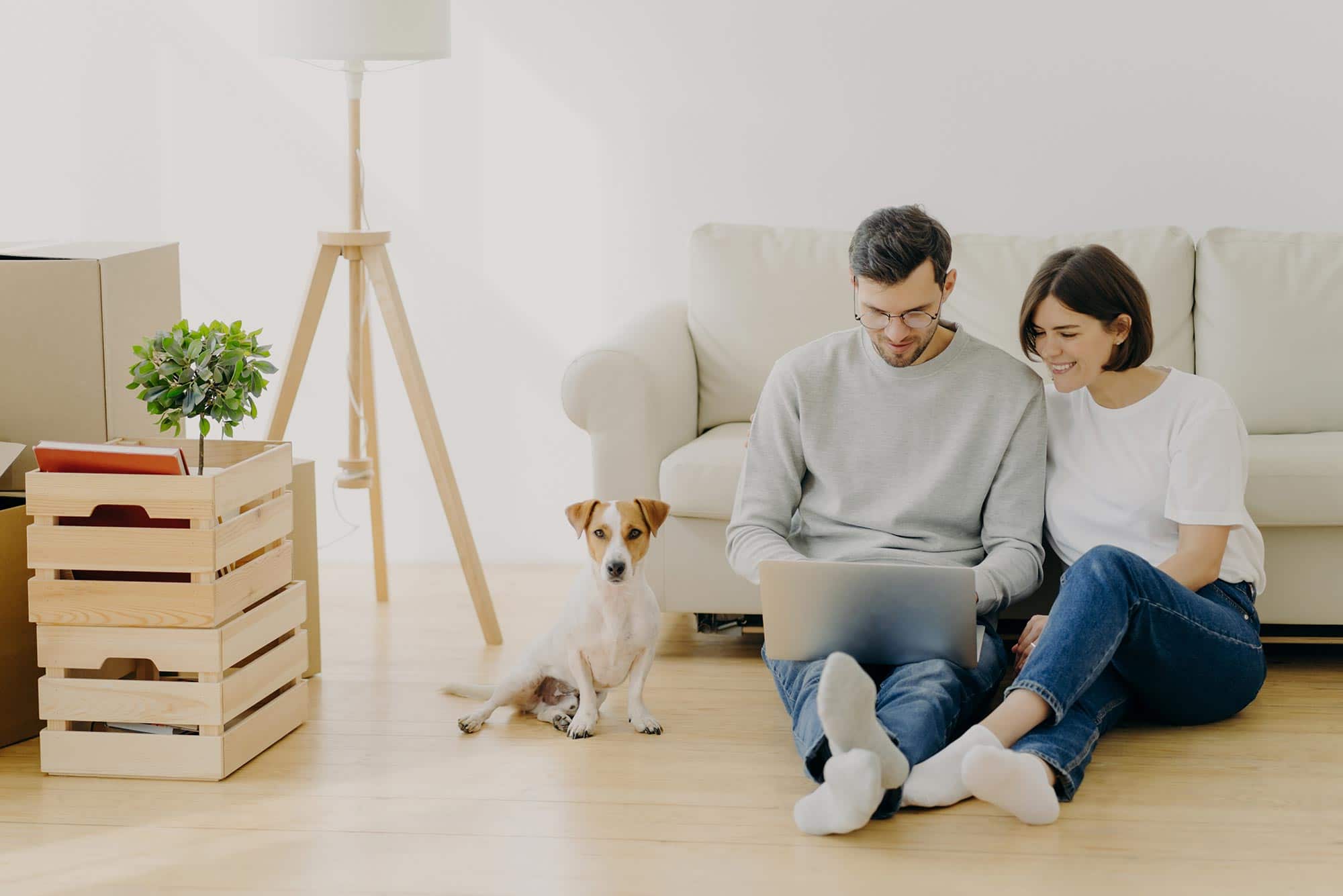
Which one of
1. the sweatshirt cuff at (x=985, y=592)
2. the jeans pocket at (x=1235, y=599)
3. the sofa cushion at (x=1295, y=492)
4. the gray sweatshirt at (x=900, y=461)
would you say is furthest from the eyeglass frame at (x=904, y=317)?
the sofa cushion at (x=1295, y=492)

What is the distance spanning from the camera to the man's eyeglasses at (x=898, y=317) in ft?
6.81

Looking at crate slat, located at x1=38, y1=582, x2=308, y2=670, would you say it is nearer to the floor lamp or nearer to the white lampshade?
the floor lamp

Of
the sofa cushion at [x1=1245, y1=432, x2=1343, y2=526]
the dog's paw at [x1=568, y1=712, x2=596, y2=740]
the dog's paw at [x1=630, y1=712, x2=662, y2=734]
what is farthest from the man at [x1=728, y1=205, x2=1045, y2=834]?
the sofa cushion at [x1=1245, y1=432, x2=1343, y2=526]

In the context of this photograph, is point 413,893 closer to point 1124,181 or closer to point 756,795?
point 756,795

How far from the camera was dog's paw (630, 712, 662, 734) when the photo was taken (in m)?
2.23

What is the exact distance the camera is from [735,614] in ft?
8.86

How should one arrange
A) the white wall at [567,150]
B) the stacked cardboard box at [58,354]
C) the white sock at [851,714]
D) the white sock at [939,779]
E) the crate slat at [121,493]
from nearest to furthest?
the white sock at [851,714] → the white sock at [939,779] → the crate slat at [121,493] → the stacked cardboard box at [58,354] → the white wall at [567,150]

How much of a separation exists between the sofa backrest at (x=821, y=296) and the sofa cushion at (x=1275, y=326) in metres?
0.06

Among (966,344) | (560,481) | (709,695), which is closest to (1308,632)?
(966,344)

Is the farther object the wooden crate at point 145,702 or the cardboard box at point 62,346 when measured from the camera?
the cardboard box at point 62,346

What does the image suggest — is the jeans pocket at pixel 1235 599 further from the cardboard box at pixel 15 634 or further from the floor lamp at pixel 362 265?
the cardboard box at pixel 15 634

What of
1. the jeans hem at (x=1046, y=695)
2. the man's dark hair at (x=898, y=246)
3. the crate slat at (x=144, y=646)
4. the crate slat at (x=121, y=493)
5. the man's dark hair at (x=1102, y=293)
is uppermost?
the man's dark hair at (x=898, y=246)

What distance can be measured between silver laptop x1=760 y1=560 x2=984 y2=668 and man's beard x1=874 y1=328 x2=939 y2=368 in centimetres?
42

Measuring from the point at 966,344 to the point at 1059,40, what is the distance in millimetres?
1412
